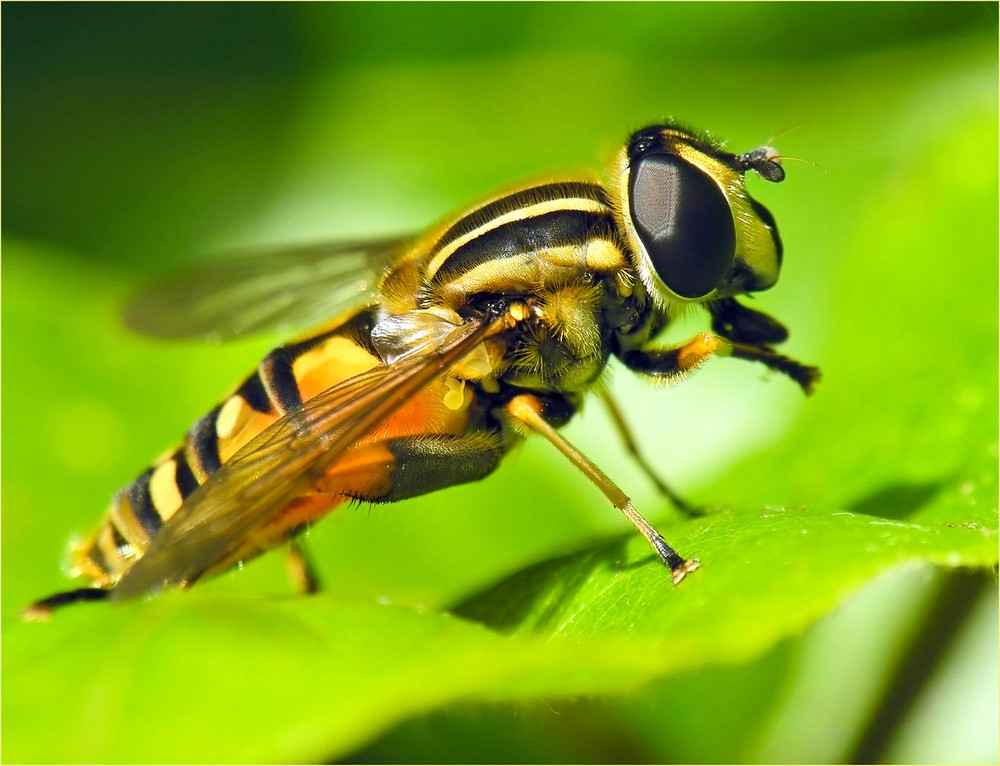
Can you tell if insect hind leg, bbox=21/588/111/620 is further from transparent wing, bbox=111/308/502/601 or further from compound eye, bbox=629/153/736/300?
compound eye, bbox=629/153/736/300

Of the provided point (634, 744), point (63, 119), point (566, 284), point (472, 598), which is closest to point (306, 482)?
point (472, 598)

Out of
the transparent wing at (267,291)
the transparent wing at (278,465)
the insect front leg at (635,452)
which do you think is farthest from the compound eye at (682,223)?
the transparent wing at (267,291)

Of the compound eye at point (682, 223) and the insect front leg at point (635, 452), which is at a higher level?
the compound eye at point (682, 223)

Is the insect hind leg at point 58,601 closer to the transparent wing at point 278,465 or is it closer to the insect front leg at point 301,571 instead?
the transparent wing at point 278,465

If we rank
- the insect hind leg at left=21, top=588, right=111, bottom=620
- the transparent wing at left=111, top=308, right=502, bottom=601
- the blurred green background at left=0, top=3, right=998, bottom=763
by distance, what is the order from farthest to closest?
the blurred green background at left=0, top=3, right=998, bottom=763 → the insect hind leg at left=21, top=588, right=111, bottom=620 → the transparent wing at left=111, top=308, right=502, bottom=601

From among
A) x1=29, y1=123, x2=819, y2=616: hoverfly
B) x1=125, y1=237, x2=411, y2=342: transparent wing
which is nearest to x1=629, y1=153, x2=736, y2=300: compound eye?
x1=29, y1=123, x2=819, y2=616: hoverfly

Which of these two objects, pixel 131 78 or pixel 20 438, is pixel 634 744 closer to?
pixel 20 438
